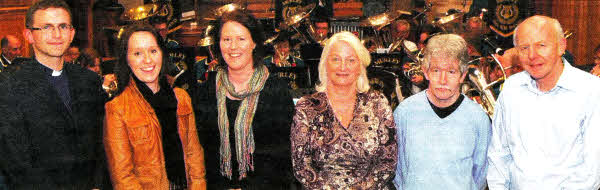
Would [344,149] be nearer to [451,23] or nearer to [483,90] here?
[483,90]

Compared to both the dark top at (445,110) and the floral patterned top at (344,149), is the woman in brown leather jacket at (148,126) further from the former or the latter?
the dark top at (445,110)

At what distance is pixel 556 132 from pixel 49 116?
2147mm

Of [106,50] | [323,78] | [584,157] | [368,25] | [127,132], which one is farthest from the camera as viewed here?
[106,50]

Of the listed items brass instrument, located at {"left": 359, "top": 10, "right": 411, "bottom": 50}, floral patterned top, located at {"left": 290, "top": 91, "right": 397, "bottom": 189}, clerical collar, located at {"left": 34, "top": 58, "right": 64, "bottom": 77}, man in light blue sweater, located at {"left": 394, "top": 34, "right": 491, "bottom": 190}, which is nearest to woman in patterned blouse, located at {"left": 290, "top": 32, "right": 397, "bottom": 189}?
floral patterned top, located at {"left": 290, "top": 91, "right": 397, "bottom": 189}

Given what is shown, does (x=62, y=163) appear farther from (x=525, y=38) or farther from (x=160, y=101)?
(x=525, y=38)

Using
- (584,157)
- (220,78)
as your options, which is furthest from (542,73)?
(220,78)

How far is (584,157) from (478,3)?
761 centimetres

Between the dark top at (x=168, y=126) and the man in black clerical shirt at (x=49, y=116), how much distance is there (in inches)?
11.3

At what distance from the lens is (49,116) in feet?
8.69

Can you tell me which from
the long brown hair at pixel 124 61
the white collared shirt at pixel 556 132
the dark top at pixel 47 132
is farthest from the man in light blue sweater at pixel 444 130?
the dark top at pixel 47 132

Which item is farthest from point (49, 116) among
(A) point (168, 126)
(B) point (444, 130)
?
(B) point (444, 130)

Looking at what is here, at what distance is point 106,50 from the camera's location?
1011 centimetres

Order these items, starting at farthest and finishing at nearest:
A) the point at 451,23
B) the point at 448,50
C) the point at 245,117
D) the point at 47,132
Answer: the point at 451,23, the point at 245,117, the point at 448,50, the point at 47,132

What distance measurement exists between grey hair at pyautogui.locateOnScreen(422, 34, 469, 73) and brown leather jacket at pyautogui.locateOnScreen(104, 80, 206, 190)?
1.28 m
